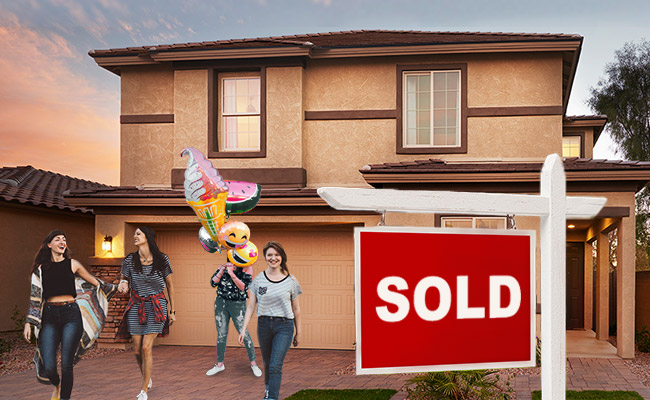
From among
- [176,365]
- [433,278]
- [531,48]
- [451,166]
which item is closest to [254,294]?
[176,365]

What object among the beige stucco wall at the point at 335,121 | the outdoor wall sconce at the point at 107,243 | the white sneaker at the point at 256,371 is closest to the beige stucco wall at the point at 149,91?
the beige stucco wall at the point at 335,121

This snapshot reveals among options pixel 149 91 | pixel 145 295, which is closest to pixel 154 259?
pixel 145 295

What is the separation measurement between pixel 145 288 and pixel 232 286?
2.26 metres

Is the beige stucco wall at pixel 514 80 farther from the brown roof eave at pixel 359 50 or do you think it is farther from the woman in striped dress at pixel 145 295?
the woman in striped dress at pixel 145 295

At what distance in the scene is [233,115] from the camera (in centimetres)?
1535

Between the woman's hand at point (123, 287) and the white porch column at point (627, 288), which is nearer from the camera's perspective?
the woman's hand at point (123, 287)

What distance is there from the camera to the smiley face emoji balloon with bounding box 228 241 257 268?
10.5 meters

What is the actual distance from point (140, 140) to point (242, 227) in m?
6.45

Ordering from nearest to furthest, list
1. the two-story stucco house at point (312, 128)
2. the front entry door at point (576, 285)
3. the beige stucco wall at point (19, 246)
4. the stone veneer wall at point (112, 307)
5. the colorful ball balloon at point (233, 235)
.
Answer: the colorful ball balloon at point (233, 235)
the stone veneer wall at point (112, 307)
the two-story stucco house at point (312, 128)
the beige stucco wall at point (19, 246)
the front entry door at point (576, 285)

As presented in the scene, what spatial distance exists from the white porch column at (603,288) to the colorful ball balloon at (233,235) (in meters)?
9.18

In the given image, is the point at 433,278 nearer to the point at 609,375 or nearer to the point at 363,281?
the point at 363,281

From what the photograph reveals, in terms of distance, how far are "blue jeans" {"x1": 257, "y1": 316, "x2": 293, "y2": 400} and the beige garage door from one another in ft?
18.8

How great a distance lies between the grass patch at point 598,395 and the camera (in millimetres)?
9242

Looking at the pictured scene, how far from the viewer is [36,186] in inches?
730
